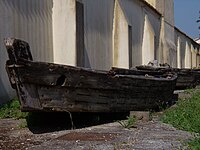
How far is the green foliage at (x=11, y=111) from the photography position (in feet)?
29.0

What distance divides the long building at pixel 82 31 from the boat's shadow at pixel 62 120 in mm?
1926

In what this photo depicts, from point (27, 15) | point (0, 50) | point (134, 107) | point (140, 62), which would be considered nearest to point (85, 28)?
point (27, 15)

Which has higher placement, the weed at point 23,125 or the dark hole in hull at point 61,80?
the dark hole in hull at point 61,80

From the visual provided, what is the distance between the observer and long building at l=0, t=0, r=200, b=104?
1023cm

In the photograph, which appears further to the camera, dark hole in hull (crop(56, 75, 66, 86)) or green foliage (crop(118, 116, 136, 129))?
green foliage (crop(118, 116, 136, 129))

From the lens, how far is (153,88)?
9.59 m

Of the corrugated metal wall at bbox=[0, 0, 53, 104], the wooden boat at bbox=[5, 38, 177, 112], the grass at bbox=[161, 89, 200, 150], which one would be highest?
the corrugated metal wall at bbox=[0, 0, 53, 104]

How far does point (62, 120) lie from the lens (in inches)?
318

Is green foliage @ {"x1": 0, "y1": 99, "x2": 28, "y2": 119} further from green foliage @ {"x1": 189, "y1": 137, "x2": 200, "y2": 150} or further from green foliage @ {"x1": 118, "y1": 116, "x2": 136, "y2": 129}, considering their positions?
green foliage @ {"x1": 189, "y1": 137, "x2": 200, "y2": 150}

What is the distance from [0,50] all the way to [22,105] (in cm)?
334

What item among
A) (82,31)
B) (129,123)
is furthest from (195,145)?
(82,31)

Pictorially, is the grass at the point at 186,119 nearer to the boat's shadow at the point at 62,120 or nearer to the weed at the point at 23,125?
the boat's shadow at the point at 62,120

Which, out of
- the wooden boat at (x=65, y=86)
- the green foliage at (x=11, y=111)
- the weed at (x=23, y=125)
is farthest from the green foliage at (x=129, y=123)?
the green foliage at (x=11, y=111)

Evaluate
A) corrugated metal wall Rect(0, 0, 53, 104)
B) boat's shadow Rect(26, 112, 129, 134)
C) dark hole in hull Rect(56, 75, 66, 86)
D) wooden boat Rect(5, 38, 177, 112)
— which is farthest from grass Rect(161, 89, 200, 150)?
corrugated metal wall Rect(0, 0, 53, 104)
